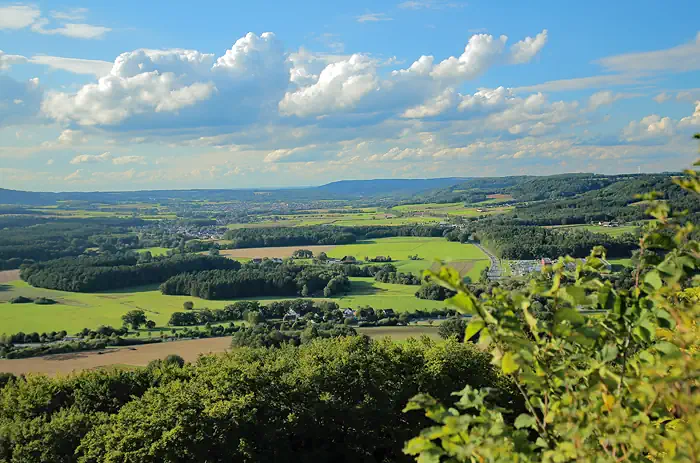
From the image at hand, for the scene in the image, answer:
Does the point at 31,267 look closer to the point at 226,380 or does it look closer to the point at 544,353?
the point at 226,380

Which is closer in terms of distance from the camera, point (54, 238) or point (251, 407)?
point (251, 407)

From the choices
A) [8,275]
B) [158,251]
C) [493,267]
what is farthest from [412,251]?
[8,275]

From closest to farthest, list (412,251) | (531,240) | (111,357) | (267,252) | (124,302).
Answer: (111,357) → (124,302) → (531,240) → (412,251) → (267,252)

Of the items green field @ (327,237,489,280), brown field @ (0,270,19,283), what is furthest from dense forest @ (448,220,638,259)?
brown field @ (0,270,19,283)

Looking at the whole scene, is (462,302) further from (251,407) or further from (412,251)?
(412,251)

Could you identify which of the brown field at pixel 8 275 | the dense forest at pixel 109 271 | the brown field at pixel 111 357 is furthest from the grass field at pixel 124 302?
the brown field at pixel 111 357

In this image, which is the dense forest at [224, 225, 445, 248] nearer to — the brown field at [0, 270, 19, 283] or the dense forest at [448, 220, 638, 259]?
the dense forest at [448, 220, 638, 259]
